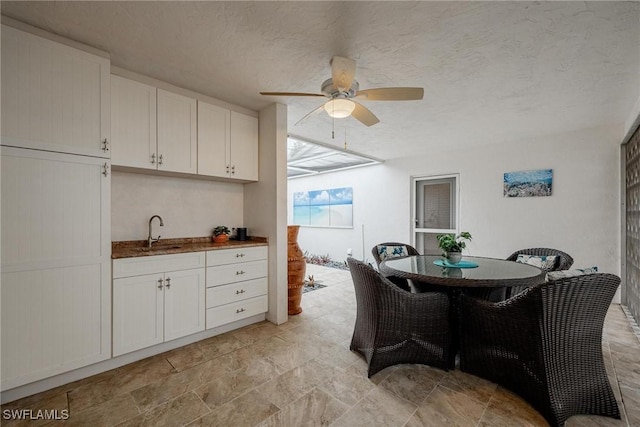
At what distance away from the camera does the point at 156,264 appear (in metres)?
2.33

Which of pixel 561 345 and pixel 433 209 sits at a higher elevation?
pixel 433 209

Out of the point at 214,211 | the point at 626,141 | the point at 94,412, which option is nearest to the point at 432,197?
the point at 626,141

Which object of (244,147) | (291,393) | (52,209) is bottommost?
(291,393)

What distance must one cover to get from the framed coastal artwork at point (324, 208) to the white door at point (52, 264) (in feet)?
17.1

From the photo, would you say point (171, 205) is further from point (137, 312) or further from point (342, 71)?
point (342, 71)

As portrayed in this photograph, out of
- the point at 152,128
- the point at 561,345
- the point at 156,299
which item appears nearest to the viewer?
the point at 561,345

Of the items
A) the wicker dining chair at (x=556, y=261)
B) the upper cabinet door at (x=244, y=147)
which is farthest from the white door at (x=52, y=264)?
the wicker dining chair at (x=556, y=261)

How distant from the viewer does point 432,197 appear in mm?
5328

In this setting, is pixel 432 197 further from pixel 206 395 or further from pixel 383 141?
pixel 206 395

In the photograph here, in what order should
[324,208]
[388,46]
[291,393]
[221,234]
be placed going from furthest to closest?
[324,208] → [221,234] → [388,46] → [291,393]

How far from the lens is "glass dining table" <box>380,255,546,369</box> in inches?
76.0

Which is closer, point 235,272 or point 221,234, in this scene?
point 235,272

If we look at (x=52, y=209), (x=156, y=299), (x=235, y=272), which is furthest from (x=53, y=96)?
(x=235, y=272)

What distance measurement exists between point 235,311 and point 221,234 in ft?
2.86
